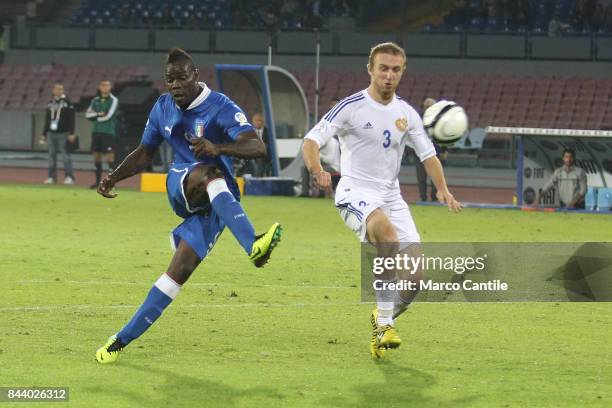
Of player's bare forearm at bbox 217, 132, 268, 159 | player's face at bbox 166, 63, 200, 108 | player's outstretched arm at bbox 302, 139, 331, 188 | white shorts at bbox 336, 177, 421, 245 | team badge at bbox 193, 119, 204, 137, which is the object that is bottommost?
white shorts at bbox 336, 177, 421, 245

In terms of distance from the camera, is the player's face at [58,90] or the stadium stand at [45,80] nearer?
the player's face at [58,90]

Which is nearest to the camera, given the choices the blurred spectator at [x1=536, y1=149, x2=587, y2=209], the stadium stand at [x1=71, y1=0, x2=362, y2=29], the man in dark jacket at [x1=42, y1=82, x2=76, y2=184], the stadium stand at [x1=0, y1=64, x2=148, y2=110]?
the blurred spectator at [x1=536, y1=149, x2=587, y2=209]

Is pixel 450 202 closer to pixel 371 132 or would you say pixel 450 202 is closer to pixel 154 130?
pixel 371 132

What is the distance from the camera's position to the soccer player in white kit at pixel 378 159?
9195 mm

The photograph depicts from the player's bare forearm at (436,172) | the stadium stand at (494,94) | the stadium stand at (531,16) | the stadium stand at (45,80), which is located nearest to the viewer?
the player's bare forearm at (436,172)

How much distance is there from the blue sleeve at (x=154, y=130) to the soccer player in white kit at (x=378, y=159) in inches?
40.3

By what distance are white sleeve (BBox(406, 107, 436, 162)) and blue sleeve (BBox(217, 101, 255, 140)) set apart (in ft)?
4.27

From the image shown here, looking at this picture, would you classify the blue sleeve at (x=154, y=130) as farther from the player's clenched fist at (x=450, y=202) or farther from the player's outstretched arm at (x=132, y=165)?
the player's clenched fist at (x=450, y=202)

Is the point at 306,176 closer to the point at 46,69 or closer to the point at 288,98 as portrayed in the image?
the point at 288,98

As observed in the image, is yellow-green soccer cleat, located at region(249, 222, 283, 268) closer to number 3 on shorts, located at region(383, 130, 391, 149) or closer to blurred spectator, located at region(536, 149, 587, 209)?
number 3 on shorts, located at region(383, 130, 391, 149)

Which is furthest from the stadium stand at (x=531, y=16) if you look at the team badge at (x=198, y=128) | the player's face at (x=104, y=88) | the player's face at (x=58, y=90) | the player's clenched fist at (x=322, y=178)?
the team badge at (x=198, y=128)

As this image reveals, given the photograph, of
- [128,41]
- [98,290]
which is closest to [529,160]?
[98,290]

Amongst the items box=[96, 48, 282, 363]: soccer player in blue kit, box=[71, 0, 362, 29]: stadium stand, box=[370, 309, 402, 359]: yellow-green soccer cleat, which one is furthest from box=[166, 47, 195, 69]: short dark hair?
box=[71, 0, 362, 29]: stadium stand

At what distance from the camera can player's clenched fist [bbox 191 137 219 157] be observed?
825cm
